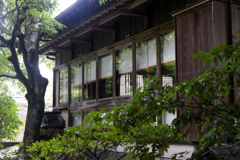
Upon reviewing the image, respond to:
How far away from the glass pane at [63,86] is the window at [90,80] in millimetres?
2203

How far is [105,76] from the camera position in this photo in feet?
38.1

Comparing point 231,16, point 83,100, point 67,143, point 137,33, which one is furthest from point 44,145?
point 83,100

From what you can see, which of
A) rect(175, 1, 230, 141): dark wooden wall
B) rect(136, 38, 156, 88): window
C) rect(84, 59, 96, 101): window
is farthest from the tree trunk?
rect(175, 1, 230, 141): dark wooden wall

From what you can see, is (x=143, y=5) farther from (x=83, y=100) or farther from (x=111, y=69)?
(x=83, y=100)

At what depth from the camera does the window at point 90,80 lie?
40.9 ft

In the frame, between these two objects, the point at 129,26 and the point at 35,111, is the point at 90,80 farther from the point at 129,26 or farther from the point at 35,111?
the point at 129,26

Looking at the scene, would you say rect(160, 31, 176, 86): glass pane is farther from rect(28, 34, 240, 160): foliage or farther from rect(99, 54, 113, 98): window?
rect(28, 34, 240, 160): foliage

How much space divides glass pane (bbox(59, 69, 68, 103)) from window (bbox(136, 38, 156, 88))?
6.13m

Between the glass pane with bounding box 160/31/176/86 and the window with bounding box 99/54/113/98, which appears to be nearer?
the glass pane with bounding box 160/31/176/86

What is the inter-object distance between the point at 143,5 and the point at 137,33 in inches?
36.4

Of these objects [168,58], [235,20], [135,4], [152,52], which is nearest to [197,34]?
[235,20]

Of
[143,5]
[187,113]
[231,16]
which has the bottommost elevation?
[187,113]

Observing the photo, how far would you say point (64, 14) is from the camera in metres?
14.9

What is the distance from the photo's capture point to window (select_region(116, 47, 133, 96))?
1022 cm
